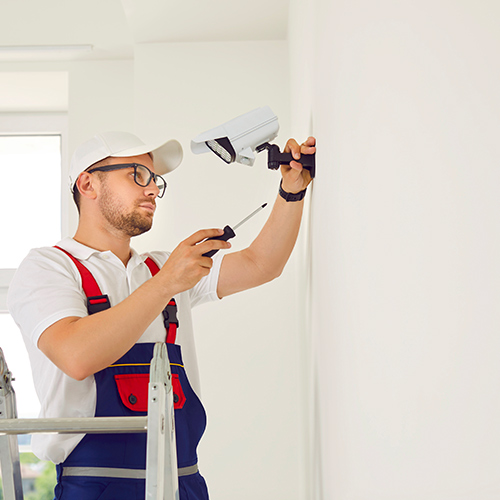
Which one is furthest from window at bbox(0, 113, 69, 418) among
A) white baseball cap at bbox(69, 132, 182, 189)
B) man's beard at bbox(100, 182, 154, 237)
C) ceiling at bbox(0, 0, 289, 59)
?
man's beard at bbox(100, 182, 154, 237)

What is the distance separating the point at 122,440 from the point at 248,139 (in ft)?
2.68

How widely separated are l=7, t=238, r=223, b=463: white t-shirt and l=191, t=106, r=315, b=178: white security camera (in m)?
0.43

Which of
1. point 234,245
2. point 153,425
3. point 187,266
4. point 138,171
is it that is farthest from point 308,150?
point 234,245

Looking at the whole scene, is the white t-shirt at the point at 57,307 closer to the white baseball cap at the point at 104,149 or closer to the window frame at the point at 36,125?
the white baseball cap at the point at 104,149

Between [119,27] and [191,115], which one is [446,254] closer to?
[191,115]

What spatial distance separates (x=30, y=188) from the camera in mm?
3602

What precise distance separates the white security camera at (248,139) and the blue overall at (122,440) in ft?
1.59

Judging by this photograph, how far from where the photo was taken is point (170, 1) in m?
2.52

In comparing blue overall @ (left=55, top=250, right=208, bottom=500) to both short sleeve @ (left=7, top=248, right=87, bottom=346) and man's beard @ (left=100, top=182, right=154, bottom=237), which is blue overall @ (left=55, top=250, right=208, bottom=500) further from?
man's beard @ (left=100, top=182, right=154, bottom=237)

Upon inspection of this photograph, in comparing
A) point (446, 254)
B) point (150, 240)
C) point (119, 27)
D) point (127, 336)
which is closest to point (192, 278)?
point (127, 336)

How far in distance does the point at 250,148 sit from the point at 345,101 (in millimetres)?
599

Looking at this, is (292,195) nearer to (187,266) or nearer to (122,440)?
(187,266)

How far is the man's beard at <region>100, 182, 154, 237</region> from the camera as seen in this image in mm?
1639

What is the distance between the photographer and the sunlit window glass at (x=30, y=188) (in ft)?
11.6
